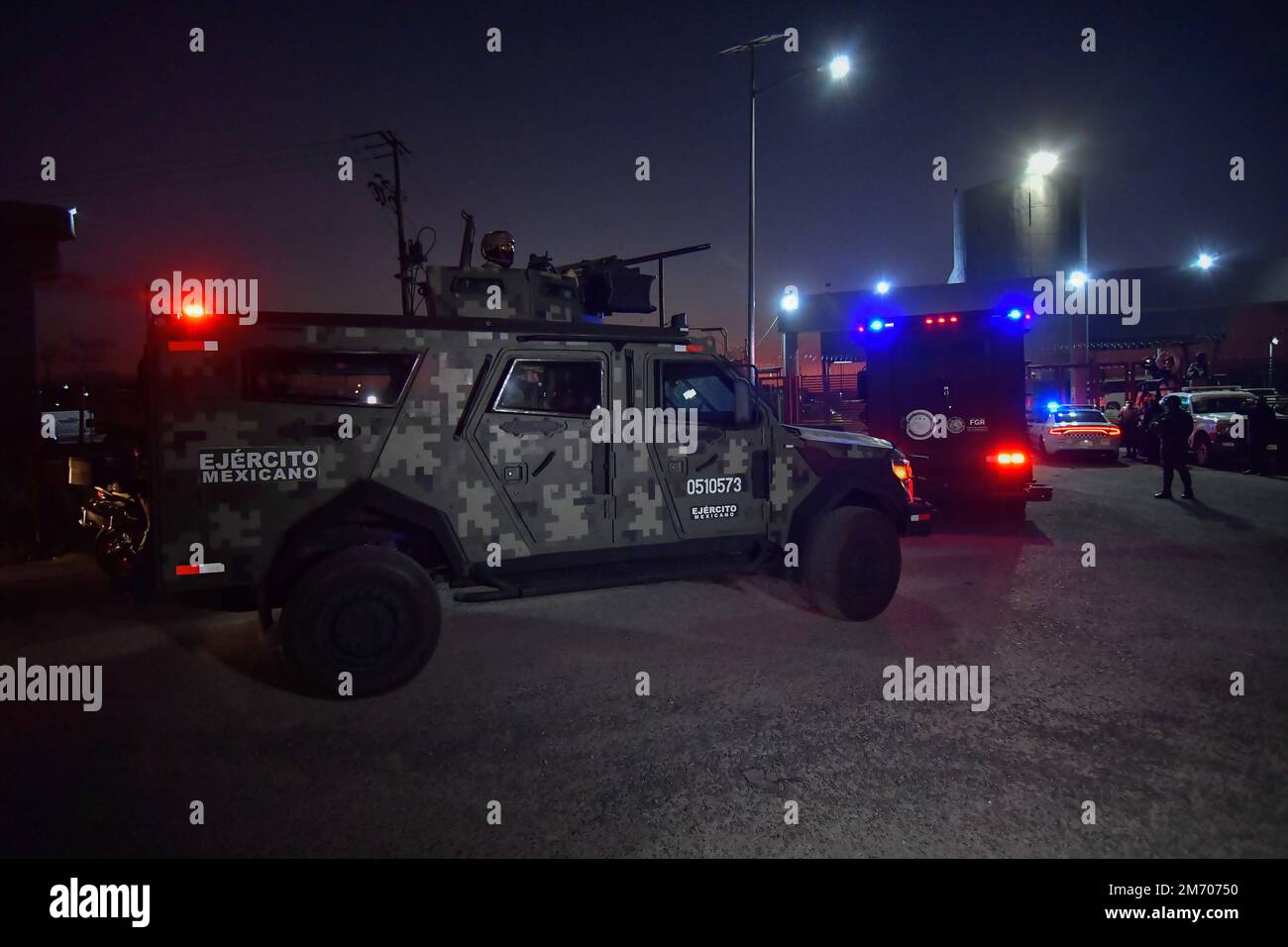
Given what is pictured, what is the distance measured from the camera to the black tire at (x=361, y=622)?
14.2ft

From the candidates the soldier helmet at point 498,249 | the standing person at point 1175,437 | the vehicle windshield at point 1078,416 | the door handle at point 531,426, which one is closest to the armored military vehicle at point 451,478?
the door handle at point 531,426

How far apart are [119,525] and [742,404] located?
4.66 m

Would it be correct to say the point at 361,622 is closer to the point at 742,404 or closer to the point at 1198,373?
the point at 742,404

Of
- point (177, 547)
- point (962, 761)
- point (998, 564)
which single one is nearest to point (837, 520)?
point (962, 761)

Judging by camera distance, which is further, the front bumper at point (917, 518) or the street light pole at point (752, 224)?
the street light pole at point (752, 224)

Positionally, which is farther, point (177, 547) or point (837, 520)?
point (837, 520)

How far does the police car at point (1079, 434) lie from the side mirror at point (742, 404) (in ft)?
50.7

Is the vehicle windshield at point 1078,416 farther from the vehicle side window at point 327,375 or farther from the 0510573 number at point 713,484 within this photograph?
the vehicle side window at point 327,375

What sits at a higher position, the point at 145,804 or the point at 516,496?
the point at 516,496
